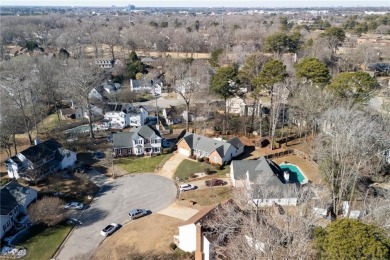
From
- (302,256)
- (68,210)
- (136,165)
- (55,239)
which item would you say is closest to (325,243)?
(302,256)

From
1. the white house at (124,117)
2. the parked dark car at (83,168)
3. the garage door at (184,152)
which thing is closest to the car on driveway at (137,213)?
the parked dark car at (83,168)

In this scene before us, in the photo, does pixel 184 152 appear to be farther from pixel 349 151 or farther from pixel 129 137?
pixel 349 151

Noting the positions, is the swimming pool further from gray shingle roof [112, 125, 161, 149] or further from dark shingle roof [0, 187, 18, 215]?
dark shingle roof [0, 187, 18, 215]

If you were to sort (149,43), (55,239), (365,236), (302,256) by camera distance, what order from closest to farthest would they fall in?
(365,236), (302,256), (55,239), (149,43)

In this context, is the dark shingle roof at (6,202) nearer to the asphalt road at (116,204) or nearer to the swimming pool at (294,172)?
the asphalt road at (116,204)

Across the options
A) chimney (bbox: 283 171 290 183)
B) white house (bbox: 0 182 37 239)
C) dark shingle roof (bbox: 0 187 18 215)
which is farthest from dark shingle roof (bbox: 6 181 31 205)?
chimney (bbox: 283 171 290 183)

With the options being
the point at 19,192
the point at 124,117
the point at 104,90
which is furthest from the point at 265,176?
the point at 104,90

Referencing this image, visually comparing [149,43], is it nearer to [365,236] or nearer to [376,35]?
[376,35]

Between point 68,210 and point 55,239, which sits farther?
point 68,210
